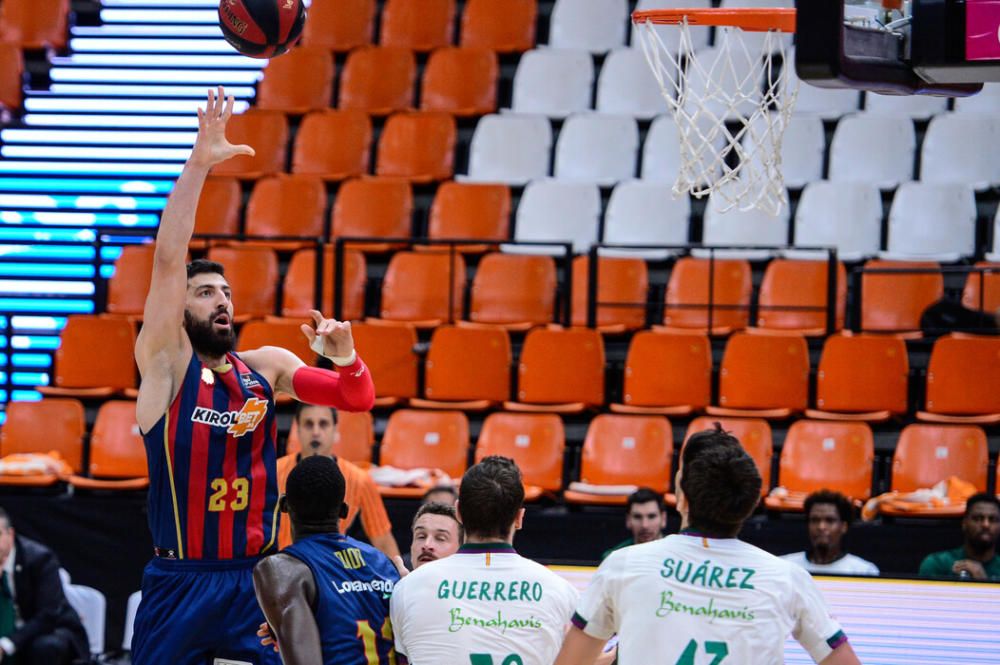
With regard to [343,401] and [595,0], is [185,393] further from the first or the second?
[595,0]

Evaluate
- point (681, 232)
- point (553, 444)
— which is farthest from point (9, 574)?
point (681, 232)

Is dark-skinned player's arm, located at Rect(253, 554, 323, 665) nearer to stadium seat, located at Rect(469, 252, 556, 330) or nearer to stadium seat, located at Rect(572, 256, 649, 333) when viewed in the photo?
stadium seat, located at Rect(469, 252, 556, 330)

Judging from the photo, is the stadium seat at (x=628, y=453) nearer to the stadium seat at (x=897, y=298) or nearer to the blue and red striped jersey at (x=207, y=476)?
the stadium seat at (x=897, y=298)

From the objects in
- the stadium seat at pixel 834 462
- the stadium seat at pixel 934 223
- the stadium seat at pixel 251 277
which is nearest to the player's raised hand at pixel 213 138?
the stadium seat at pixel 834 462

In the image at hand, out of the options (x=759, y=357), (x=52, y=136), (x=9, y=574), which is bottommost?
(x=9, y=574)

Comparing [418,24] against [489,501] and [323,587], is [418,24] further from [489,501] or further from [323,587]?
[489,501]

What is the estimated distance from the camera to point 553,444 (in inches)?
381

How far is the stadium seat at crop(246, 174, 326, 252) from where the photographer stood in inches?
481

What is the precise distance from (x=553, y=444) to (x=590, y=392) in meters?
0.65

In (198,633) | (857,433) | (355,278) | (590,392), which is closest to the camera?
(198,633)

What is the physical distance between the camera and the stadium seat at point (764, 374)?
10.0 m

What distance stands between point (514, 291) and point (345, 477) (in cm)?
410

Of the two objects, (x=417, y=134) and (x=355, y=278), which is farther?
(x=417, y=134)

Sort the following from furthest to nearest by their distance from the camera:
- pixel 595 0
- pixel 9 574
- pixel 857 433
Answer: pixel 595 0 → pixel 857 433 → pixel 9 574
